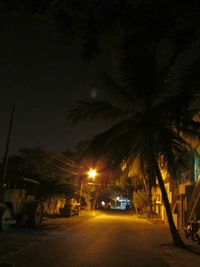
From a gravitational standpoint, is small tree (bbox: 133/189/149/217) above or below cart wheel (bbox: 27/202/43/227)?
above

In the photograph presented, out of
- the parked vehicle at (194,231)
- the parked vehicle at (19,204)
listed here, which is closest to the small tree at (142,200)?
the parked vehicle at (19,204)

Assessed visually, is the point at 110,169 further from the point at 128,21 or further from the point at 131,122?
the point at 128,21

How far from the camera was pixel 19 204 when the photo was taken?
2170cm

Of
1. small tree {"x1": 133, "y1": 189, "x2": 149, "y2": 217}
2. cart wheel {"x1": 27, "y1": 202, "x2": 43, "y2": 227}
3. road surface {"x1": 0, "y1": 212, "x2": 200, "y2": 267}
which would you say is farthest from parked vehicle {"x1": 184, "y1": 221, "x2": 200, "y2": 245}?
small tree {"x1": 133, "y1": 189, "x2": 149, "y2": 217}

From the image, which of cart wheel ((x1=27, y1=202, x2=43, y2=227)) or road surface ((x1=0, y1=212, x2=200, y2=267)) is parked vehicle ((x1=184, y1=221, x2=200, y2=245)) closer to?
road surface ((x1=0, y1=212, x2=200, y2=267))

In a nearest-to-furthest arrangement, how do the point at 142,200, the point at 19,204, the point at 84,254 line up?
1. the point at 84,254
2. the point at 19,204
3. the point at 142,200

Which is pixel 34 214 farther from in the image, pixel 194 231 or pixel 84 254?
pixel 84 254

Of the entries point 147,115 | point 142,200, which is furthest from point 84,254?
point 142,200

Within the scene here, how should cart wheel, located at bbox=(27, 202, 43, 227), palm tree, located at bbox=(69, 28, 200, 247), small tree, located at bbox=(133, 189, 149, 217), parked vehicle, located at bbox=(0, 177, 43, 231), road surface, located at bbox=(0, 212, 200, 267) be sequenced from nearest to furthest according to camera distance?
road surface, located at bbox=(0, 212, 200, 267) → palm tree, located at bbox=(69, 28, 200, 247) → parked vehicle, located at bbox=(0, 177, 43, 231) → cart wheel, located at bbox=(27, 202, 43, 227) → small tree, located at bbox=(133, 189, 149, 217)

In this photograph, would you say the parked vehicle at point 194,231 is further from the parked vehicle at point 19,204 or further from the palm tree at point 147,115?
the parked vehicle at point 19,204

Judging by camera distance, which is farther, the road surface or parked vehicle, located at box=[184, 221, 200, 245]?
parked vehicle, located at box=[184, 221, 200, 245]

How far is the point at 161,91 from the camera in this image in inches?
621

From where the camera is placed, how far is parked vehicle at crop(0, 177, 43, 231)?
19.8 meters

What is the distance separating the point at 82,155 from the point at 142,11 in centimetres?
929
